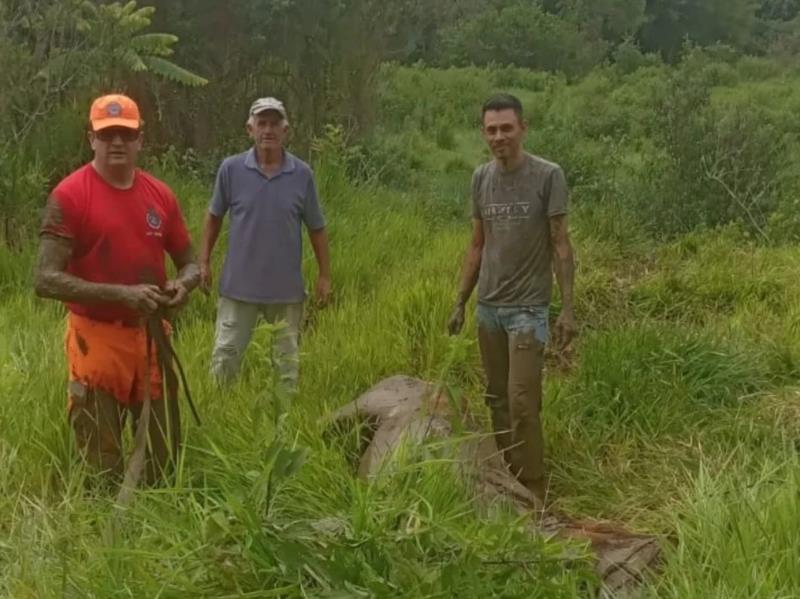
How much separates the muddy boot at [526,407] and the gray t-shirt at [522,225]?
20cm

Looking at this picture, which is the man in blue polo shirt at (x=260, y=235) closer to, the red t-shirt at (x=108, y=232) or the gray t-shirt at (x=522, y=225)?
the gray t-shirt at (x=522, y=225)

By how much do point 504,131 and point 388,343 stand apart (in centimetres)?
187

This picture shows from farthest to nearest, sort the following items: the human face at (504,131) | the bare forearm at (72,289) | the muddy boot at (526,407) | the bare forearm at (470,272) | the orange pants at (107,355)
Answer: the bare forearm at (470,272), the muddy boot at (526,407), the human face at (504,131), the orange pants at (107,355), the bare forearm at (72,289)

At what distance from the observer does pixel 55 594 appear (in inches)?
121

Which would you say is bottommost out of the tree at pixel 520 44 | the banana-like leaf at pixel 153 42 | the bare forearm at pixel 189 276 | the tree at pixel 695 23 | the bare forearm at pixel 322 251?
the bare forearm at pixel 322 251

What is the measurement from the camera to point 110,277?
147 inches

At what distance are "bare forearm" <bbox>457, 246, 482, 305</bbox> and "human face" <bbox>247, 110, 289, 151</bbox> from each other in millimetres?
1108

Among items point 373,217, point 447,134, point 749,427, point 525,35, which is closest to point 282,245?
point 749,427

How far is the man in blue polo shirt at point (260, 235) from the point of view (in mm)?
5105

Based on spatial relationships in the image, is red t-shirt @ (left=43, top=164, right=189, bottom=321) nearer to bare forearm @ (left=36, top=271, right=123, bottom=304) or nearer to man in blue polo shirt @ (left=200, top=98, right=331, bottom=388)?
bare forearm @ (left=36, top=271, right=123, bottom=304)

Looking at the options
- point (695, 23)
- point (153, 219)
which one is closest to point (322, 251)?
point (153, 219)

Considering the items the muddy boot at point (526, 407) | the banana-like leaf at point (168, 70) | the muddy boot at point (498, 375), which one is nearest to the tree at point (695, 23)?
the banana-like leaf at point (168, 70)

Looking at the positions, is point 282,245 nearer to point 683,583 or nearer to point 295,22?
point 683,583

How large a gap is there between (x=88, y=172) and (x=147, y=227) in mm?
287
